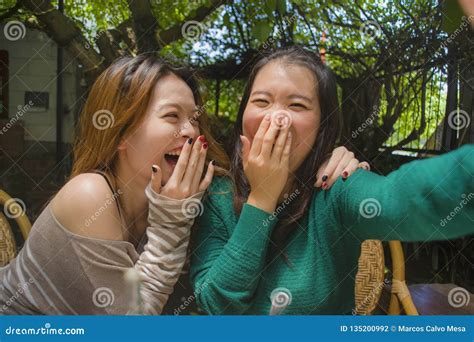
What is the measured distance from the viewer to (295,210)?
2.47 m

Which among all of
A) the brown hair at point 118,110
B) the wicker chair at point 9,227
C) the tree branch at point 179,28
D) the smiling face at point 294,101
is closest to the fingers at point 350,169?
the smiling face at point 294,101

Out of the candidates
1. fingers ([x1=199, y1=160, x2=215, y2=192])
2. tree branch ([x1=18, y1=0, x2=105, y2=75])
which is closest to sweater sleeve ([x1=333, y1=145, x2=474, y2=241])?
fingers ([x1=199, y1=160, x2=215, y2=192])

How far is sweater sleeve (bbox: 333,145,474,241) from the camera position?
2271 mm

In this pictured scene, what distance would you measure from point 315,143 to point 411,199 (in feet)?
1.47

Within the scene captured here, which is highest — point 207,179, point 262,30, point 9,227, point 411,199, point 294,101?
point 262,30

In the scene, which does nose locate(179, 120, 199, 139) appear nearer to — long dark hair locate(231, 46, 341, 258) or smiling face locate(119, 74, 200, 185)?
smiling face locate(119, 74, 200, 185)

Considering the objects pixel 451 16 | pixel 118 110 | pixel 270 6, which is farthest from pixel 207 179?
pixel 451 16

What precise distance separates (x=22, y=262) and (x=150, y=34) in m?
1.08

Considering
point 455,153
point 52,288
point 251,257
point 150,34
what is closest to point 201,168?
point 251,257

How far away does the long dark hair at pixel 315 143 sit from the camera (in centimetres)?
246

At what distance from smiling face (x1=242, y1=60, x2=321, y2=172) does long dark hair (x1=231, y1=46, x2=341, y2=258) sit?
22mm

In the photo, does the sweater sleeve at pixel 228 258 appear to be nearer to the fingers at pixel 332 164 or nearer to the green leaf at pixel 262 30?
the fingers at pixel 332 164

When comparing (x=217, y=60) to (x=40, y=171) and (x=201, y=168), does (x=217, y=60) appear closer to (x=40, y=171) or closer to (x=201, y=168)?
(x=201, y=168)

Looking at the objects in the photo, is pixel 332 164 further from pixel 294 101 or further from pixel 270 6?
pixel 270 6
